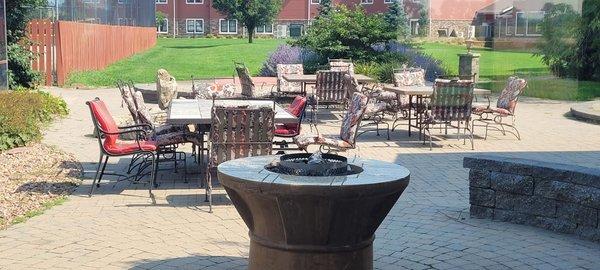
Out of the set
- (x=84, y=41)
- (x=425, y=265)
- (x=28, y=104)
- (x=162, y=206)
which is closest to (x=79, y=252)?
(x=162, y=206)

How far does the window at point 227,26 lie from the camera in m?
80.4

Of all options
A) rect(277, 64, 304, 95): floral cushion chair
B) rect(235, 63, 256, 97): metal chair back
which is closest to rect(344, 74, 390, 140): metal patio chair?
rect(235, 63, 256, 97): metal chair back

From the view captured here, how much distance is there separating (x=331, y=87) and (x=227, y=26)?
222 feet

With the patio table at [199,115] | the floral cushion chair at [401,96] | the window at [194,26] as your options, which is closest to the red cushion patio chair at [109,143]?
the patio table at [199,115]

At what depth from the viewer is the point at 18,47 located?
19406mm

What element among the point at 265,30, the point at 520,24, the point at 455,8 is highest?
the point at 265,30

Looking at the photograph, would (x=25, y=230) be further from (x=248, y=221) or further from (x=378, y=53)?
(x=378, y=53)

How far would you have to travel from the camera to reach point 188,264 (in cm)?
569

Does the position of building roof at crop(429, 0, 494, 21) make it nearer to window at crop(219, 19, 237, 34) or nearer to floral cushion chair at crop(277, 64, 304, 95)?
floral cushion chair at crop(277, 64, 304, 95)

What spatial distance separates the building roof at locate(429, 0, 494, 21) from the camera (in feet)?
91.7

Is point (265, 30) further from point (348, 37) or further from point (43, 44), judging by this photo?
point (43, 44)

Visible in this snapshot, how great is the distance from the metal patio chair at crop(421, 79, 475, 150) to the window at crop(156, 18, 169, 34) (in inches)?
2801

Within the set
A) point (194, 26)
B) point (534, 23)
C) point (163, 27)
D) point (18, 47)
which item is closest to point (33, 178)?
point (18, 47)

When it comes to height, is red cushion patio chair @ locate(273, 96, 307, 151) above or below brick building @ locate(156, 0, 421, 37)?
below
